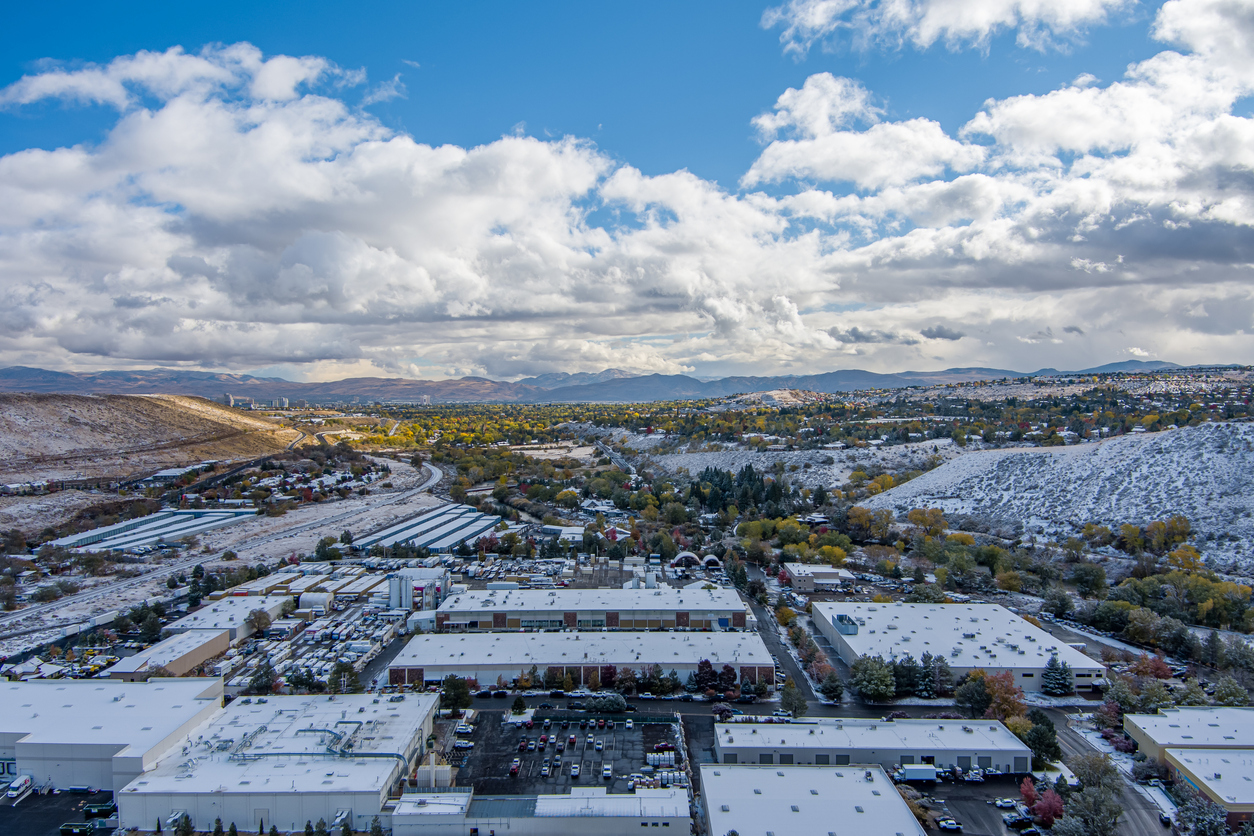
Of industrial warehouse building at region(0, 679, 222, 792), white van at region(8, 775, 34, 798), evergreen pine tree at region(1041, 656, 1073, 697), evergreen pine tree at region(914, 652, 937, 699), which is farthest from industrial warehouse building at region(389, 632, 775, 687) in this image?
white van at region(8, 775, 34, 798)

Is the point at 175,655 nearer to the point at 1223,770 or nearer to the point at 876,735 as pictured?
the point at 876,735

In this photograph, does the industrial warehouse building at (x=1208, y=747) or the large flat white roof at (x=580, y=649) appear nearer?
the industrial warehouse building at (x=1208, y=747)

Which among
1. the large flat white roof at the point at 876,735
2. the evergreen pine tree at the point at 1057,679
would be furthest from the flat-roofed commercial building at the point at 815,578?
the large flat white roof at the point at 876,735

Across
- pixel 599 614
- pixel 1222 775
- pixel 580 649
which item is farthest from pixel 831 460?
pixel 1222 775

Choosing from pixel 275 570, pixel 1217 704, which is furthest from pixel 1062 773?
pixel 275 570

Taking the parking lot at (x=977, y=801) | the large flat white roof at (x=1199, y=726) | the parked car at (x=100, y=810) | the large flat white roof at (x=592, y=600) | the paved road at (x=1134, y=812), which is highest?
the large flat white roof at (x=592, y=600)

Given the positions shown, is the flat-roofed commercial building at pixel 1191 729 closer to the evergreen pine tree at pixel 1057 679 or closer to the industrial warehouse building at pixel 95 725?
the evergreen pine tree at pixel 1057 679

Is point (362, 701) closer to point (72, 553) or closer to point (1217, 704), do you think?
point (1217, 704)

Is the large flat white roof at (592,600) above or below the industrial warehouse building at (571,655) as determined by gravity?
above
